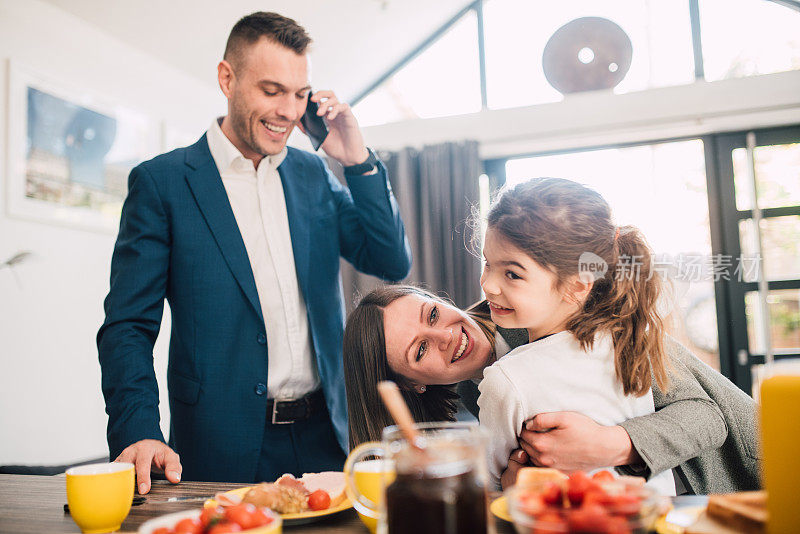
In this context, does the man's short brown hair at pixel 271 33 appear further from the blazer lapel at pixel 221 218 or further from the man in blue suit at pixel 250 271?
the blazer lapel at pixel 221 218

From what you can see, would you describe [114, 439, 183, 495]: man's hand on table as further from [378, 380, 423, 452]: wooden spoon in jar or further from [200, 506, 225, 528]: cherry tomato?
[378, 380, 423, 452]: wooden spoon in jar

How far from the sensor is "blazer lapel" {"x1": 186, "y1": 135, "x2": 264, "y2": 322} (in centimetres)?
158

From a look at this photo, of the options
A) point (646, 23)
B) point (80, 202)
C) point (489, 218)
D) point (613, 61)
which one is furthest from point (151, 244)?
point (646, 23)

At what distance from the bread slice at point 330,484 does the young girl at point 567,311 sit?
0.92ft

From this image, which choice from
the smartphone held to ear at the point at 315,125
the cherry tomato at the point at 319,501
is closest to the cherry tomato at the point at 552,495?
the cherry tomato at the point at 319,501

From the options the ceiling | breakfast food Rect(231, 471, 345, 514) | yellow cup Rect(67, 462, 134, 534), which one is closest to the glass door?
the ceiling

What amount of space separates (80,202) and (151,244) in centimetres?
183

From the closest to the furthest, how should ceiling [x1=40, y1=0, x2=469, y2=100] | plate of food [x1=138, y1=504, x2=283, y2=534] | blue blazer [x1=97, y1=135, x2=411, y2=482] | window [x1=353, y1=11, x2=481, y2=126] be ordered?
plate of food [x1=138, y1=504, x2=283, y2=534]
blue blazer [x1=97, y1=135, x2=411, y2=482]
ceiling [x1=40, y1=0, x2=469, y2=100]
window [x1=353, y1=11, x2=481, y2=126]

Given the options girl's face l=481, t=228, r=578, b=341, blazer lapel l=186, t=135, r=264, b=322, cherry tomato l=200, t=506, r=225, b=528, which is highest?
blazer lapel l=186, t=135, r=264, b=322

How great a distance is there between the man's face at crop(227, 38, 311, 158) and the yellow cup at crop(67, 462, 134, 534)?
103 centimetres

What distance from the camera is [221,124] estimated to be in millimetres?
1803

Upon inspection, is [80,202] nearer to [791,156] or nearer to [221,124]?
[221,124]

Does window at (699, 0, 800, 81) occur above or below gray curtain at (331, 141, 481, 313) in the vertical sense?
above

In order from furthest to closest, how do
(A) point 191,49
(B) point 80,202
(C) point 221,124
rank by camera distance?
1. (A) point 191,49
2. (B) point 80,202
3. (C) point 221,124
